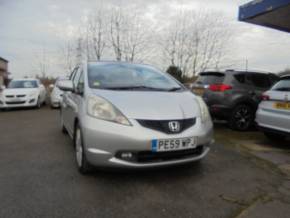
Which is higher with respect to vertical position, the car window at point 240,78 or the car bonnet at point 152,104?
the car window at point 240,78

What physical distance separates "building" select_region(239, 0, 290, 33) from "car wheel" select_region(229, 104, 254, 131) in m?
3.23

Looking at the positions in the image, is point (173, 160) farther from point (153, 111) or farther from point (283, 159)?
point (283, 159)

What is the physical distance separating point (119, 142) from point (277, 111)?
3.08 m

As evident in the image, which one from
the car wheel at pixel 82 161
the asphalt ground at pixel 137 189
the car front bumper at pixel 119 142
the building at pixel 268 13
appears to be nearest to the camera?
the asphalt ground at pixel 137 189

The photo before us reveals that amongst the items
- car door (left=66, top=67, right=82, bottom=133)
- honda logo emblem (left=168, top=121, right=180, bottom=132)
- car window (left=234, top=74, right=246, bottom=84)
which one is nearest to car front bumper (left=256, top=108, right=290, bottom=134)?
car window (left=234, top=74, right=246, bottom=84)

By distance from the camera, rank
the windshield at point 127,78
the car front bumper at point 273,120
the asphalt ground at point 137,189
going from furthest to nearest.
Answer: the car front bumper at point 273,120
the windshield at point 127,78
the asphalt ground at point 137,189

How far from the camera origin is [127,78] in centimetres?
357

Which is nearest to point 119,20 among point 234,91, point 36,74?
point 36,74

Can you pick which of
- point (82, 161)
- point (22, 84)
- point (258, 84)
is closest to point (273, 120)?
point (258, 84)

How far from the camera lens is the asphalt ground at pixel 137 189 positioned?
2229 millimetres

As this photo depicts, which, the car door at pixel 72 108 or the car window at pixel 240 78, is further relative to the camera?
the car window at pixel 240 78

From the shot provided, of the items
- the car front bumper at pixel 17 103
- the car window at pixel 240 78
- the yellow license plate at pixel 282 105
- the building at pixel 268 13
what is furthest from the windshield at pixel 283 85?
the car front bumper at pixel 17 103

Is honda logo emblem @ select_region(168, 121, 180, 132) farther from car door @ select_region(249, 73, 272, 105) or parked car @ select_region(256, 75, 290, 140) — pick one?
car door @ select_region(249, 73, 272, 105)

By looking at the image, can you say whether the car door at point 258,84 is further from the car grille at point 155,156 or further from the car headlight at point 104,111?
the car headlight at point 104,111
